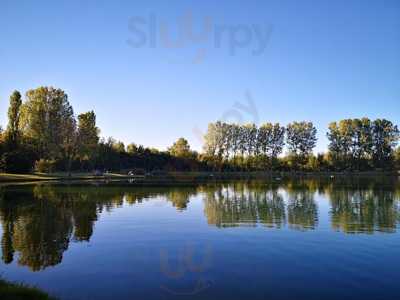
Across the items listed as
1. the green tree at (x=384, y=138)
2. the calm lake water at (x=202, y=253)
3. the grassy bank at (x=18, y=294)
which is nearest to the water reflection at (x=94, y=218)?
the calm lake water at (x=202, y=253)

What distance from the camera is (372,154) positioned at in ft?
440

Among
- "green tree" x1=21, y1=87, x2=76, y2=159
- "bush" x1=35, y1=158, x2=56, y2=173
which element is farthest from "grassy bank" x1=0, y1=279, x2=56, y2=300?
"bush" x1=35, y1=158, x2=56, y2=173

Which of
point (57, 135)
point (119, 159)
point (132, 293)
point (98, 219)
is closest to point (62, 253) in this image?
point (132, 293)

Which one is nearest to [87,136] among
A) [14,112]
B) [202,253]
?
[14,112]

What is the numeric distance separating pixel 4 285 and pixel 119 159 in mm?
112282

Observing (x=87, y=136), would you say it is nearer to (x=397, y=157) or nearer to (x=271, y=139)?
(x=271, y=139)

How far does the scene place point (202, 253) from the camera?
621 inches

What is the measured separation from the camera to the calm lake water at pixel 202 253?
1139cm

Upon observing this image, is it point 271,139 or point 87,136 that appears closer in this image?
point 87,136

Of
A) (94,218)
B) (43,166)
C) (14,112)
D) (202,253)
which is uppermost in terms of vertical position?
(14,112)

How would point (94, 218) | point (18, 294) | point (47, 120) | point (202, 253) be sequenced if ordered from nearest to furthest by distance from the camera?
1. point (18, 294)
2. point (202, 253)
3. point (94, 218)
4. point (47, 120)

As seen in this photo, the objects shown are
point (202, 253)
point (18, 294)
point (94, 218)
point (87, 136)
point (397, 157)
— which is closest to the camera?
point (18, 294)

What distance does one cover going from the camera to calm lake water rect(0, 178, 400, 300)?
1139cm

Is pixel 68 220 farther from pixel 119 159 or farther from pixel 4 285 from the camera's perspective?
pixel 119 159
